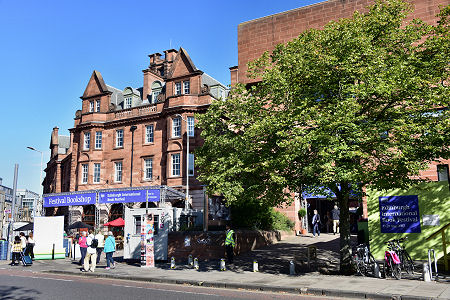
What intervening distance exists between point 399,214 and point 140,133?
93.3ft

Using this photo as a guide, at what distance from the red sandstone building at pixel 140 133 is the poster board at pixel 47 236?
1199 centimetres

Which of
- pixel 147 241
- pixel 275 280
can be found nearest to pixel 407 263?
pixel 275 280

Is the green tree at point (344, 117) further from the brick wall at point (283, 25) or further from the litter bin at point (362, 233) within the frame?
the brick wall at point (283, 25)

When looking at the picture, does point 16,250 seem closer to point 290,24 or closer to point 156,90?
point 156,90

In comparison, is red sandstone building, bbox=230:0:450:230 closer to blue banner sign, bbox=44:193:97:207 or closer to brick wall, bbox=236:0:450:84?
brick wall, bbox=236:0:450:84

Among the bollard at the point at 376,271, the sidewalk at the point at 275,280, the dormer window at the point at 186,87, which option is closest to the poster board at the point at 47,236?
the sidewalk at the point at 275,280

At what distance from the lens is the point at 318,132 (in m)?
12.6

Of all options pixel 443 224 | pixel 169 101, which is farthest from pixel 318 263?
pixel 169 101

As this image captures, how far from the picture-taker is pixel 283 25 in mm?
31766

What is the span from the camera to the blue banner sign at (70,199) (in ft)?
103

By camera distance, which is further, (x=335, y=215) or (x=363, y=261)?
(x=335, y=215)

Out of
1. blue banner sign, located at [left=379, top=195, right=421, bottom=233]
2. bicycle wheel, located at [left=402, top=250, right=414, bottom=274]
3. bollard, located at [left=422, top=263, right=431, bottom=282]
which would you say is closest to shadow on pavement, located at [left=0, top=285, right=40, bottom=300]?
bollard, located at [left=422, top=263, right=431, bottom=282]

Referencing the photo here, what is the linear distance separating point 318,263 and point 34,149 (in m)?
28.9

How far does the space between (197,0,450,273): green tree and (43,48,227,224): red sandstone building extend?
743 inches
